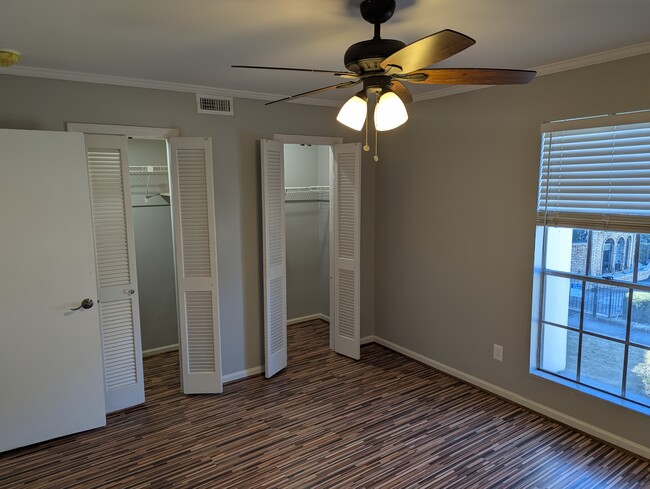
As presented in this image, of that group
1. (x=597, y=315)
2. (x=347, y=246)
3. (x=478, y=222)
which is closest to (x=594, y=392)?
(x=597, y=315)

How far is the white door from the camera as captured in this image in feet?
9.02

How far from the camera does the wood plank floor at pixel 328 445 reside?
8.35 ft

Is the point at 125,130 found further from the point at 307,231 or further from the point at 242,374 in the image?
the point at 307,231

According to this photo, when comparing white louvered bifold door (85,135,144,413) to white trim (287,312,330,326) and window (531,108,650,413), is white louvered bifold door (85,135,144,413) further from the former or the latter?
window (531,108,650,413)

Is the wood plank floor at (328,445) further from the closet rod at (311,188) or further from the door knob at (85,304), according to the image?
the closet rod at (311,188)

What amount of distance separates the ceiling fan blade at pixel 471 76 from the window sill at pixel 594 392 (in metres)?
2.29

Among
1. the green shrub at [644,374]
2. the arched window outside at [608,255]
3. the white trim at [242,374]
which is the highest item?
the arched window outside at [608,255]

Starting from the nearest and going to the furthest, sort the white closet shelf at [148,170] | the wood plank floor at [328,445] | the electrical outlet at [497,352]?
the wood plank floor at [328,445] → the electrical outlet at [497,352] → the white closet shelf at [148,170]

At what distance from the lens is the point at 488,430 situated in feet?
9.91

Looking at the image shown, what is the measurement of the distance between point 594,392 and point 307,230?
343 cm

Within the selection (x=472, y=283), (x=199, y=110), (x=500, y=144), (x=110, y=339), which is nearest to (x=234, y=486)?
(x=110, y=339)

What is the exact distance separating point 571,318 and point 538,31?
77.2 inches

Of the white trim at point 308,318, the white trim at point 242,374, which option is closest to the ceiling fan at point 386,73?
the white trim at point 242,374

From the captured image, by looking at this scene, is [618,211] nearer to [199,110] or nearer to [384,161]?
[384,161]
